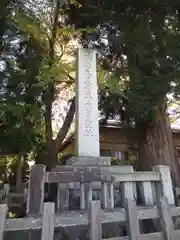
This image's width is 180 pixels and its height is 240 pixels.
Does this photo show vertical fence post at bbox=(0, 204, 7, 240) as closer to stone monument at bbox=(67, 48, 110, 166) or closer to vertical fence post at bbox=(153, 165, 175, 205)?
stone monument at bbox=(67, 48, 110, 166)

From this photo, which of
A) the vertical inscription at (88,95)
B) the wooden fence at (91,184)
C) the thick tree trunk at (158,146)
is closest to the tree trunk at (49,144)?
the vertical inscription at (88,95)

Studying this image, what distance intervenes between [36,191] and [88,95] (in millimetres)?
1929

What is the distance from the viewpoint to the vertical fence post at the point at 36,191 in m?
2.79

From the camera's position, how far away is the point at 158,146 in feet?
16.0

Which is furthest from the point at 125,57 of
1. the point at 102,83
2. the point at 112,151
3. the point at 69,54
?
the point at 112,151

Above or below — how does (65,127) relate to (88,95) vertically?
above

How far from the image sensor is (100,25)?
5480 mm

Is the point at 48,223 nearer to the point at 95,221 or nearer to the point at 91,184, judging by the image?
the point at 95,221

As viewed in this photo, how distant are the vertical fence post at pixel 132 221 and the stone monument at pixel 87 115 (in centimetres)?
115

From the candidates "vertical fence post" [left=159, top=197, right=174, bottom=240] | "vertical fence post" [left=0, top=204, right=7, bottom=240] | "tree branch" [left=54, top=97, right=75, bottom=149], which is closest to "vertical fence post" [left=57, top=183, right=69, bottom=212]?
"vertical fence post" [left=0, top=204, right=7, bottom=240]

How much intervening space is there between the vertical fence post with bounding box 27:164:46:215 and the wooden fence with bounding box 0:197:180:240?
603mm

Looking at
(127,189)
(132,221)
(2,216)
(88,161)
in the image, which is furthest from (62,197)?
(2,216)

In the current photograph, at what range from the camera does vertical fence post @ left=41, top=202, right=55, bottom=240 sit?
2.05 m

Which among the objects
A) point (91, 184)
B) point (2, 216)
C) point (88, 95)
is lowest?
point (2, 216)
